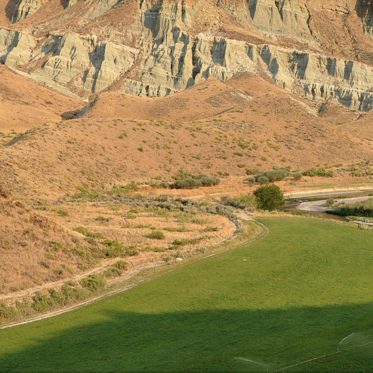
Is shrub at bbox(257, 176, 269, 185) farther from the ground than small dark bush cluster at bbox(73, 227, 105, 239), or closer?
farther from the ground

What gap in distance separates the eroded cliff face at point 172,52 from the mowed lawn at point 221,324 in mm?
109686

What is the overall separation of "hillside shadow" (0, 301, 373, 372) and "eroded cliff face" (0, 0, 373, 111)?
376 feet

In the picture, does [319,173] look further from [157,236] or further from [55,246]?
[55,246]

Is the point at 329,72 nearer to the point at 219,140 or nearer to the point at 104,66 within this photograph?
the point at 104,66

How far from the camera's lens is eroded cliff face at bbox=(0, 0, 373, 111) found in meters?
132

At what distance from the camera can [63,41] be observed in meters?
140

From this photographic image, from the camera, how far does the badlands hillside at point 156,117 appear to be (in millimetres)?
26719

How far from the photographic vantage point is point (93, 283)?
64.6 feet

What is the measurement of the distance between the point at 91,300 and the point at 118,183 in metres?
37.0

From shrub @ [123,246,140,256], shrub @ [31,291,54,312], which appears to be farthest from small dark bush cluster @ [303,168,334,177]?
shrub @ [31,291,54,312]

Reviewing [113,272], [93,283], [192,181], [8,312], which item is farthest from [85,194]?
[8,312]

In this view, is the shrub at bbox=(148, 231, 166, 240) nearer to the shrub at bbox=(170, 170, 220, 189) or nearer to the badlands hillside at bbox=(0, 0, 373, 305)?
the badlands hillside at bbox=(0, 0, 373, 305)

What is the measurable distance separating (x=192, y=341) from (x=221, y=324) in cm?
155

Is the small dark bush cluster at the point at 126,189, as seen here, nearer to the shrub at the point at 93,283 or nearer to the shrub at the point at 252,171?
the shrub at the point at 252,171
